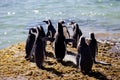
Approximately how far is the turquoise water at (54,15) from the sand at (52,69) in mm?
6231

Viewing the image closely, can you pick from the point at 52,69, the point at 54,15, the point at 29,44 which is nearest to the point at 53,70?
the point at 52,69

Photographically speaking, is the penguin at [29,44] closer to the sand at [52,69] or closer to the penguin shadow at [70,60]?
the sand at [52,69]

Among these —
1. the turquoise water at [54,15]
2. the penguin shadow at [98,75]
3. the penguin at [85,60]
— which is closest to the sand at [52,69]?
the penguin shadow at [98,75]

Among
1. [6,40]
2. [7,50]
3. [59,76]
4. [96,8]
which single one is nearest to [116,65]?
[59,76]

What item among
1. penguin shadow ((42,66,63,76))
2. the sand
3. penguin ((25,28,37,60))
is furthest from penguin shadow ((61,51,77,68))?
penguin ((25,28,37,60))

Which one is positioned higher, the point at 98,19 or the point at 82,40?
the point at 82,40

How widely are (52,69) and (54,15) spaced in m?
16.5

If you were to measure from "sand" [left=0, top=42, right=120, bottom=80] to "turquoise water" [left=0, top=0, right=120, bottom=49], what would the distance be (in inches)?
245

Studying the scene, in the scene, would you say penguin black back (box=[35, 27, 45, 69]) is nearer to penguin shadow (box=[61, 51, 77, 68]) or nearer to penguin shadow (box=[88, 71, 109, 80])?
penguin shadow (box=[61, 51, 77, 68])

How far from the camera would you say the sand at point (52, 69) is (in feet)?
35.4

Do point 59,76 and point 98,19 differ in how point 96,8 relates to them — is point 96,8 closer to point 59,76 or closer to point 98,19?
point 98,19

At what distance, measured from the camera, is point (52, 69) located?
37.5 feet

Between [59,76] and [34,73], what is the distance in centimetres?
84

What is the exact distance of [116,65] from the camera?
11.8 metres
